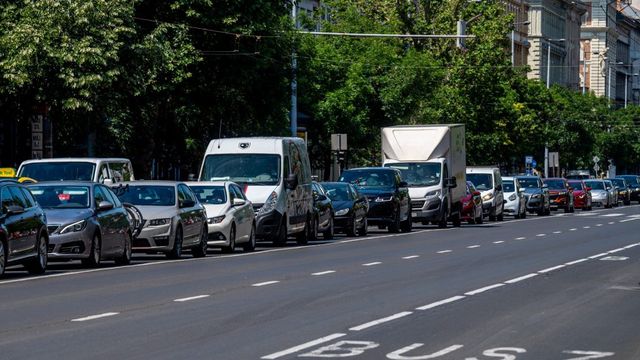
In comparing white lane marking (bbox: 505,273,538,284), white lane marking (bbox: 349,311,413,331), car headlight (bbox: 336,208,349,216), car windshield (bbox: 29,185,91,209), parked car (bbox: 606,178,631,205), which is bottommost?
parked car (bbox: 606,178,631,205)

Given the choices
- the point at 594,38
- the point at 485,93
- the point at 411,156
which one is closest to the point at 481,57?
the point at 485,93

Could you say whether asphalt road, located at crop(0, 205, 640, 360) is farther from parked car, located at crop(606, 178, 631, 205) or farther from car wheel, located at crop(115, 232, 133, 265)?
parked car, located at crop(606, 178, 631, 205)

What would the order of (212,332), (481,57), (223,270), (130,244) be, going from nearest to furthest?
1. (212,332)
2. (223,270)
3. (130,244)
4. (481,57)

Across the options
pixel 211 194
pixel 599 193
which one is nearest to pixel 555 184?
pixel 599 193

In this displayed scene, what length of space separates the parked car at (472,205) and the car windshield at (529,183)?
13.8 m

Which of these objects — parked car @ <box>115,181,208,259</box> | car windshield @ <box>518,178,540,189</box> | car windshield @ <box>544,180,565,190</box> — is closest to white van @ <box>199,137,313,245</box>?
parked car @ <box>115,181,208,259</box>

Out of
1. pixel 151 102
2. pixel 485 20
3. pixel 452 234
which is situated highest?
pixel 485 20

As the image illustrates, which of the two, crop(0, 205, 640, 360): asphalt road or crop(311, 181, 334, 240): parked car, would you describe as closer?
crop(0, 205, 640, 360): asphalt road

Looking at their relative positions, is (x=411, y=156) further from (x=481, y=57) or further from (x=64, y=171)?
(x=481, y=57)

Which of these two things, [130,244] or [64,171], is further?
[64,171]

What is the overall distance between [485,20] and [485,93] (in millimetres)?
4051

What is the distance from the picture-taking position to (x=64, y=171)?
1262 inches

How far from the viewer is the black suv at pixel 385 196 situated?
44.8 meters

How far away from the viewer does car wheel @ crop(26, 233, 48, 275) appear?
24016 millimetres
